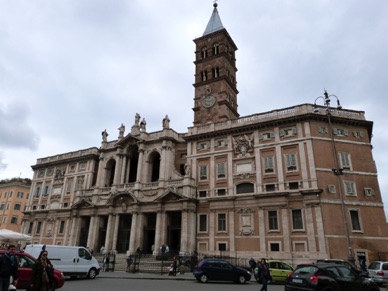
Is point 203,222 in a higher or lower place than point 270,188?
lower

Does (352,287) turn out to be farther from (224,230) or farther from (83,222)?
(83,222)

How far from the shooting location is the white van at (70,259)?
16.9 metres

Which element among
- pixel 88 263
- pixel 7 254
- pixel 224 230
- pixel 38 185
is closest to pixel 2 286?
pixel 7 254

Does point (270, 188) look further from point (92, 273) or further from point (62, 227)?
point (62, 227)

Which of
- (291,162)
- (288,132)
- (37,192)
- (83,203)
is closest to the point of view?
(291,162)

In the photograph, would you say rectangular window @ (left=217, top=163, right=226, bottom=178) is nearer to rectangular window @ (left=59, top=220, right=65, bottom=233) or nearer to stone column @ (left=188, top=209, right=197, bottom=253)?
stone column @ (left=188, top=209, right=197, bottom=253)

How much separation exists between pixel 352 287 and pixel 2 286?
1149 cm

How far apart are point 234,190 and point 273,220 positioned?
16.8 ft

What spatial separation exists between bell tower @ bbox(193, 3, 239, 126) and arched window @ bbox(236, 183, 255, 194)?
39.1 feet

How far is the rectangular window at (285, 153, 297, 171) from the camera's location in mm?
29652

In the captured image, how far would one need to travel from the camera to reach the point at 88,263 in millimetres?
18422

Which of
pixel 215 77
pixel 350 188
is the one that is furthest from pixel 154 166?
pixel 350 188

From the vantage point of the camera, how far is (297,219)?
27969 mm

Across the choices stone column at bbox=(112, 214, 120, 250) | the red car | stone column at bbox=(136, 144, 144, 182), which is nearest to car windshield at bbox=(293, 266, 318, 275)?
the red car
